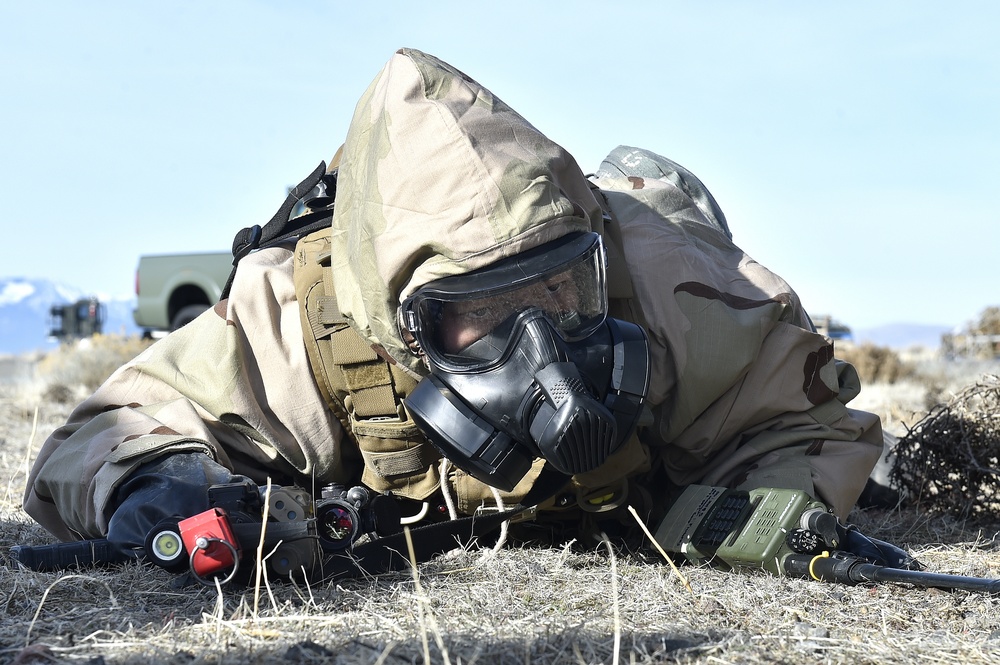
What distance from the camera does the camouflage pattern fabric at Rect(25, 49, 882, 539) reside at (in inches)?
102

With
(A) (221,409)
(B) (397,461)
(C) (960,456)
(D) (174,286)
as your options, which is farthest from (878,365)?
(A) (221,409)

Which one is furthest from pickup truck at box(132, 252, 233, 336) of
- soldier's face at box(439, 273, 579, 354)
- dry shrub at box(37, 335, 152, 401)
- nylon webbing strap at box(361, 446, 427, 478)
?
soldier's face at box(439, 273, 579, 354)

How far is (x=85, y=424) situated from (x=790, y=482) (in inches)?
83.3

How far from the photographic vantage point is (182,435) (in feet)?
9.25

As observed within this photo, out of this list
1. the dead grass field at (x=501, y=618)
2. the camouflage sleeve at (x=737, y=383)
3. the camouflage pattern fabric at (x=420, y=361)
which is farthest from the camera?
the camouflage sleeve at (x=737, y=383)

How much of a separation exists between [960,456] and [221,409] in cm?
267

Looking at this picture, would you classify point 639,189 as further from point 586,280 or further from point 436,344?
point 436,344

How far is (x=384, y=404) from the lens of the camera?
114 inches

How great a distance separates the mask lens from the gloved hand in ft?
2.07

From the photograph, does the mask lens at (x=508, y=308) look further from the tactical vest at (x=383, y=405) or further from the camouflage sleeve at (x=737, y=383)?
the camouflage sleeve at (x=737, y=383)

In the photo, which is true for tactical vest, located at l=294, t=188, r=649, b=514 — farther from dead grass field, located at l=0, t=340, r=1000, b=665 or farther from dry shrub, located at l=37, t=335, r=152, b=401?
dry shrub, located at l=37, t=335, r=152, b=401

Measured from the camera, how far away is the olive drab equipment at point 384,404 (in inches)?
114

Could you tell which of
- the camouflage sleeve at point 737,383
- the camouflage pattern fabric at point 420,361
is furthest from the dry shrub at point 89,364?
the camouflage sleeve at point 737,383

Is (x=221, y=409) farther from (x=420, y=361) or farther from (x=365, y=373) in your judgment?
(x=420, y=361)
